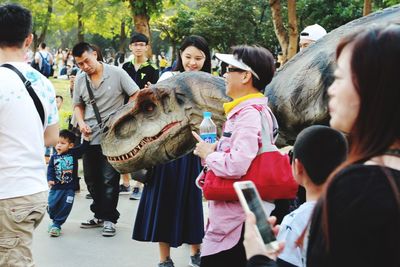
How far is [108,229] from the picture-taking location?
6414 mm

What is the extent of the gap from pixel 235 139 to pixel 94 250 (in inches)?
121

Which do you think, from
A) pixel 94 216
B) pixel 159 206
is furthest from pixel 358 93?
pixel 94 216

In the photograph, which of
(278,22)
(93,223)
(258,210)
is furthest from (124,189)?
(278,22)

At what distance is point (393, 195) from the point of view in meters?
1.47

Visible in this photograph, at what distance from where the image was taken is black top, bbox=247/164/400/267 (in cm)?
147

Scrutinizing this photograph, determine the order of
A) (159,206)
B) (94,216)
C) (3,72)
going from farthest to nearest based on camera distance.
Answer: (94,216) < (159,206) < (3,72)

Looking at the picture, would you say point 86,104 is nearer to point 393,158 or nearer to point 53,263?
point 53,263

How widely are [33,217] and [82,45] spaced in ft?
10.3

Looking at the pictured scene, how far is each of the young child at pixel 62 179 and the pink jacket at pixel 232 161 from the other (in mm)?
3167

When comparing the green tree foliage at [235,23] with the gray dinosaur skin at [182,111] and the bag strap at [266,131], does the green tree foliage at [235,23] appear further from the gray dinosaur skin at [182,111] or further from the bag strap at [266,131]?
the bag strap at [266,131]

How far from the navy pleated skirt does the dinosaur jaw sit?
2.58 ft

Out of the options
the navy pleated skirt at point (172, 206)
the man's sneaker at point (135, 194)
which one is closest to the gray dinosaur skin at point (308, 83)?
the navy pleated skirt at point (172, 206)

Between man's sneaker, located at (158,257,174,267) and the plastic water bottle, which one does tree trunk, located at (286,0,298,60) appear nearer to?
man's sneaker, located at (158,257,174,267)

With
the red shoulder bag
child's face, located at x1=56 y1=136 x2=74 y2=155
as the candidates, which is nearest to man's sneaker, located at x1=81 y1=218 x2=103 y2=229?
child's face, located at x1=56 y1=136 x2=74 y2=155
